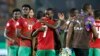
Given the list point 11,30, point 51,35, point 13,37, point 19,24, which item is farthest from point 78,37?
point 11,30

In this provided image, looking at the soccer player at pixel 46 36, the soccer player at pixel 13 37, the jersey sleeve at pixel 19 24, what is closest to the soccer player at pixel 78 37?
the soccer player at pixel 46 36

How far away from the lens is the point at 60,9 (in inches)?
711

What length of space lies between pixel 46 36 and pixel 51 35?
0.37 ft

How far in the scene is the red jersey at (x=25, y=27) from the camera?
11195 mm

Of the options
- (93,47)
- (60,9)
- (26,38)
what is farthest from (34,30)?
(60,9)

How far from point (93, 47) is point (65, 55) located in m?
1.54

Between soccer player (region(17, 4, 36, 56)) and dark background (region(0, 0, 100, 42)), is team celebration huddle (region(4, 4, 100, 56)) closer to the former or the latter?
soccer player (region(17, 4, 36, 56))

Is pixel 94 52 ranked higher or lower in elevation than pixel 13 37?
lower

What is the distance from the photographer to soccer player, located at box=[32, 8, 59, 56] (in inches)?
410

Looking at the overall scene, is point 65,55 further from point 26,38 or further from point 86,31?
point 26,38

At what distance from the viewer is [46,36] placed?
10445 millimetres

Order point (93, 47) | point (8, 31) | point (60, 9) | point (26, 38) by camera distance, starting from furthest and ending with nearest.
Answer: point (60, 9), point (8, 31), point (26, 38), point (93, 47)

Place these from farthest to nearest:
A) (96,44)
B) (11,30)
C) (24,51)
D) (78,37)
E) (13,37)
Answer: (11,30) < (13,37) < (24,51) < (96,44) < (78,37)

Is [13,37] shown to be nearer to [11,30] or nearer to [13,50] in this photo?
[11,30]
